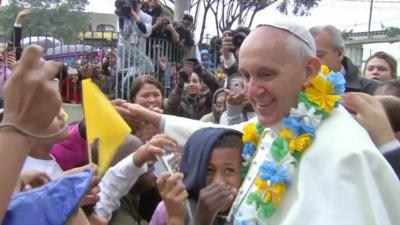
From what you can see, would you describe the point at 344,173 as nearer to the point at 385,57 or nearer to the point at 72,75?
the point at 385,57

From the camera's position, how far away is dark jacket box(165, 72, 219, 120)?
6.25 meters

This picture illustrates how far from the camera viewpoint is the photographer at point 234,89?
4.73m

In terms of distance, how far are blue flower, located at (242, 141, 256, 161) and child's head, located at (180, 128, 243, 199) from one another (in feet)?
0.14

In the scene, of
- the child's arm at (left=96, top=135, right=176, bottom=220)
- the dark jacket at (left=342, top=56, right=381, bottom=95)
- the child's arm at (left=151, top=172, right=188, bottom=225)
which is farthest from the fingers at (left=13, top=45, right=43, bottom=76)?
the dark jacket at (left=342, top=56, right=381, bottom=95)

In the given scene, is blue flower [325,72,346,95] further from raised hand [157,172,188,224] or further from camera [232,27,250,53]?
camera [232,27,250,53]

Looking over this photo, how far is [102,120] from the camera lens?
223 centimetres

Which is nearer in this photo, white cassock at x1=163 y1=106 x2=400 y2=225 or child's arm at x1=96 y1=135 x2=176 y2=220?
white cassock at x1=163 y1=106 x2=400 y2=225

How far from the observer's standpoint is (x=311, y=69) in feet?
7.80

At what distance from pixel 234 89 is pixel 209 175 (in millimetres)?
2393

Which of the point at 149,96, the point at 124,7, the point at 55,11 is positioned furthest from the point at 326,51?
the point at 55,11

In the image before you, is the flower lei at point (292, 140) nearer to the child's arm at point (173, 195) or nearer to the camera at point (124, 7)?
the child's arm at point (173, 195)

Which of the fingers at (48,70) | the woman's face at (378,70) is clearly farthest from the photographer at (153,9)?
the fingers at (48,70)

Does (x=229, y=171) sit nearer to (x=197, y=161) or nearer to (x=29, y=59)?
(x=197, y=161)

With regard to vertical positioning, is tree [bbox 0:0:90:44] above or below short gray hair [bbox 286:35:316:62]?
above
